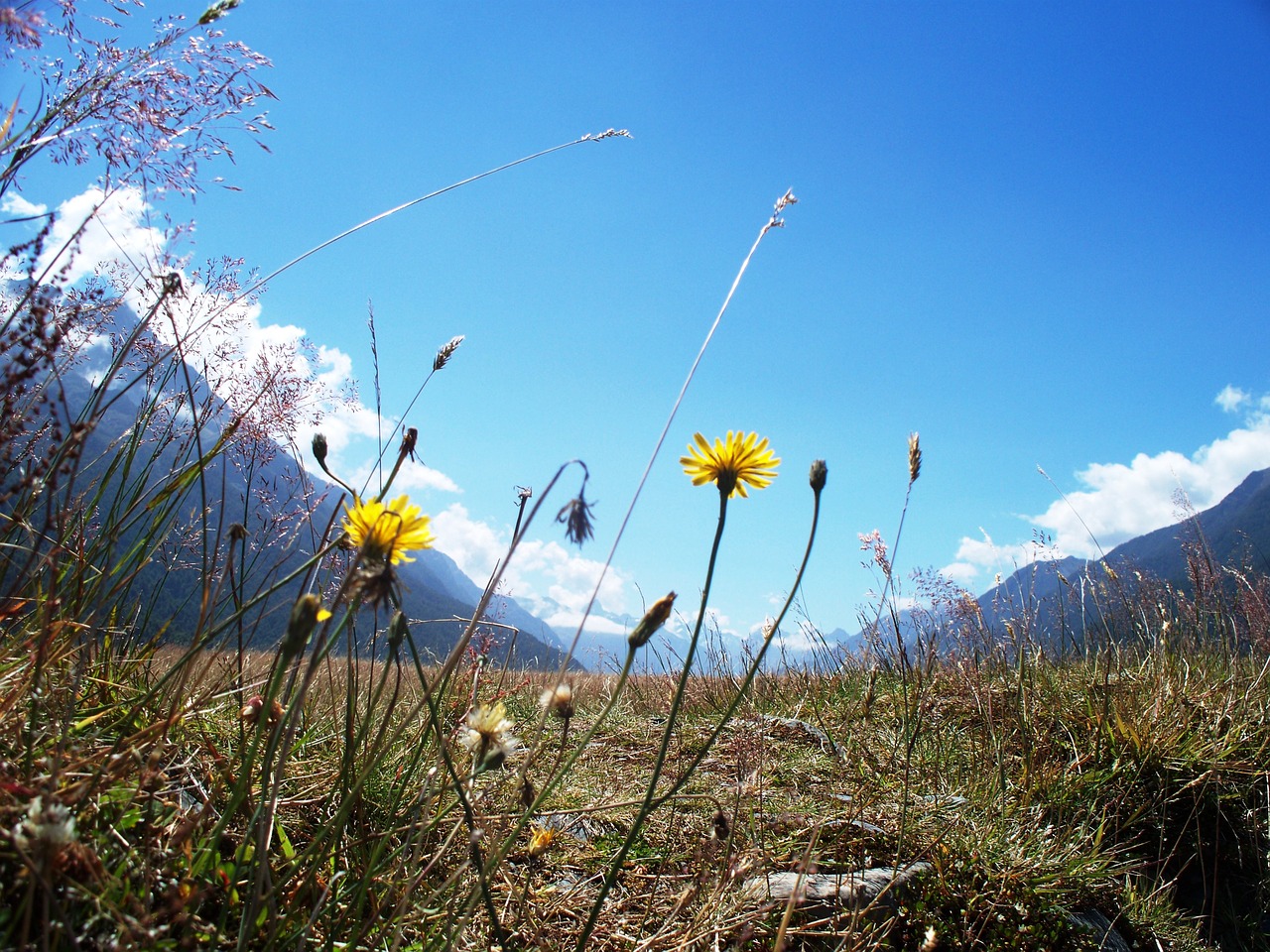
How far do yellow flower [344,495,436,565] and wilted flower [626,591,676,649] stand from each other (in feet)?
1.32

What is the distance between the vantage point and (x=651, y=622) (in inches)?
47.6

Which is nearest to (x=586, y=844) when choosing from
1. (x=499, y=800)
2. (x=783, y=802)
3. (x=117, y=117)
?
(x=499, y=800)

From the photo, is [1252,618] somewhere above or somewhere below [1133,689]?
above

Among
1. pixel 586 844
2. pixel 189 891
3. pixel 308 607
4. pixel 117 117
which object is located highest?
pixel 117 117

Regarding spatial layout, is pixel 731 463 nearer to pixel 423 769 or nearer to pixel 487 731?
pixel 487 731

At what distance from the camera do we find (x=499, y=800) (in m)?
2.15

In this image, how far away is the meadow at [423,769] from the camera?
1100mm

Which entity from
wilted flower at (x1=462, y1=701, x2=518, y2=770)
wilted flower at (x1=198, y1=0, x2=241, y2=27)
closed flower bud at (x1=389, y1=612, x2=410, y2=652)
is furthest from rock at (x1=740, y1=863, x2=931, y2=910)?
wilted flower at (x1=198, y1=0, x2=241, y2=27)

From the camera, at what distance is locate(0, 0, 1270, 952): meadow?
3.61ft

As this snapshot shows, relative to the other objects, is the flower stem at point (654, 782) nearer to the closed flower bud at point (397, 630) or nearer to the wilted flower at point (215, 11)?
the closed flower bud at point (397, 630)

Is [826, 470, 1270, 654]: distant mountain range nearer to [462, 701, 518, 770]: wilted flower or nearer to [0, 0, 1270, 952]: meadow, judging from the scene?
[0, 0, 1270, 952]: meadow

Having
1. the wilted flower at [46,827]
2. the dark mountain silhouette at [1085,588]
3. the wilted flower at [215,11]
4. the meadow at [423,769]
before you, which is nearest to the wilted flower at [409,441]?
the meadow at [423,769]

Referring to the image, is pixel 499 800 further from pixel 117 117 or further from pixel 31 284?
pixel 117 117

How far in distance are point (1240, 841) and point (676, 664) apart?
13.6 ft
